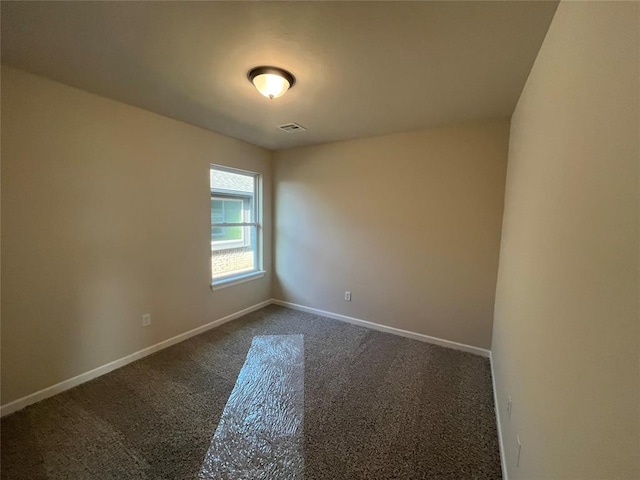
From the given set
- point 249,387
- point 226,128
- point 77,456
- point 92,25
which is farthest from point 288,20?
point 77,456

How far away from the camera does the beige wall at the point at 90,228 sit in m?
1.85

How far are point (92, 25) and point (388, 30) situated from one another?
1531mm

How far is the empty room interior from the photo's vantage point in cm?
82

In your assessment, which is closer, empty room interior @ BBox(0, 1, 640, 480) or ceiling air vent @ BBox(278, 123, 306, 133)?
empty room interior @ BBox(0, 1, 640, 480)

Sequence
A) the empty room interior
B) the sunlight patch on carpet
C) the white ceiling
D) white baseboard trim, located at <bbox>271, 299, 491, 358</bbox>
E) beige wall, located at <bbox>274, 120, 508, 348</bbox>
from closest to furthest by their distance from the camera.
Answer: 1. the empty room interior
2. the white ceiling
3. the sunlight patch on carpet
4. beige wall, located at <bbox>274, 120, 508, 348</bbox>
5. white baseboard trim, located at <bbox>271, 299, 491, 358</bbox>

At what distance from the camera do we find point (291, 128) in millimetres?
2924

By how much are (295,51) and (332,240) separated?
7.56 feet

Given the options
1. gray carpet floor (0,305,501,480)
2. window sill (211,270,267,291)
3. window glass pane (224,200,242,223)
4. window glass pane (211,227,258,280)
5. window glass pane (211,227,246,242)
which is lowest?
gray carpet floor (0,305,501,480)

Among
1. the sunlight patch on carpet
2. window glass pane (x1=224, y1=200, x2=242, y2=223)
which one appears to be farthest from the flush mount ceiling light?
Answer: the sunlight patch on carpet

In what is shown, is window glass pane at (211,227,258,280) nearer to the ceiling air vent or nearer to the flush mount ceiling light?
the ceiling air vent

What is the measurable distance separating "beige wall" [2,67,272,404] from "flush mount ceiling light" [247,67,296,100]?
1.39 meters

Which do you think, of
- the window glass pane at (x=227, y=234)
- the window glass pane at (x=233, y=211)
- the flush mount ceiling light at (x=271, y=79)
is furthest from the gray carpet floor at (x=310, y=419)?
the flush mount ceiling light at (x=271, y=79)

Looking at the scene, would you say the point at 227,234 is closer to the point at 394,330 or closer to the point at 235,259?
the point at 235,259

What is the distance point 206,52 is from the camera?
1.58 meters
